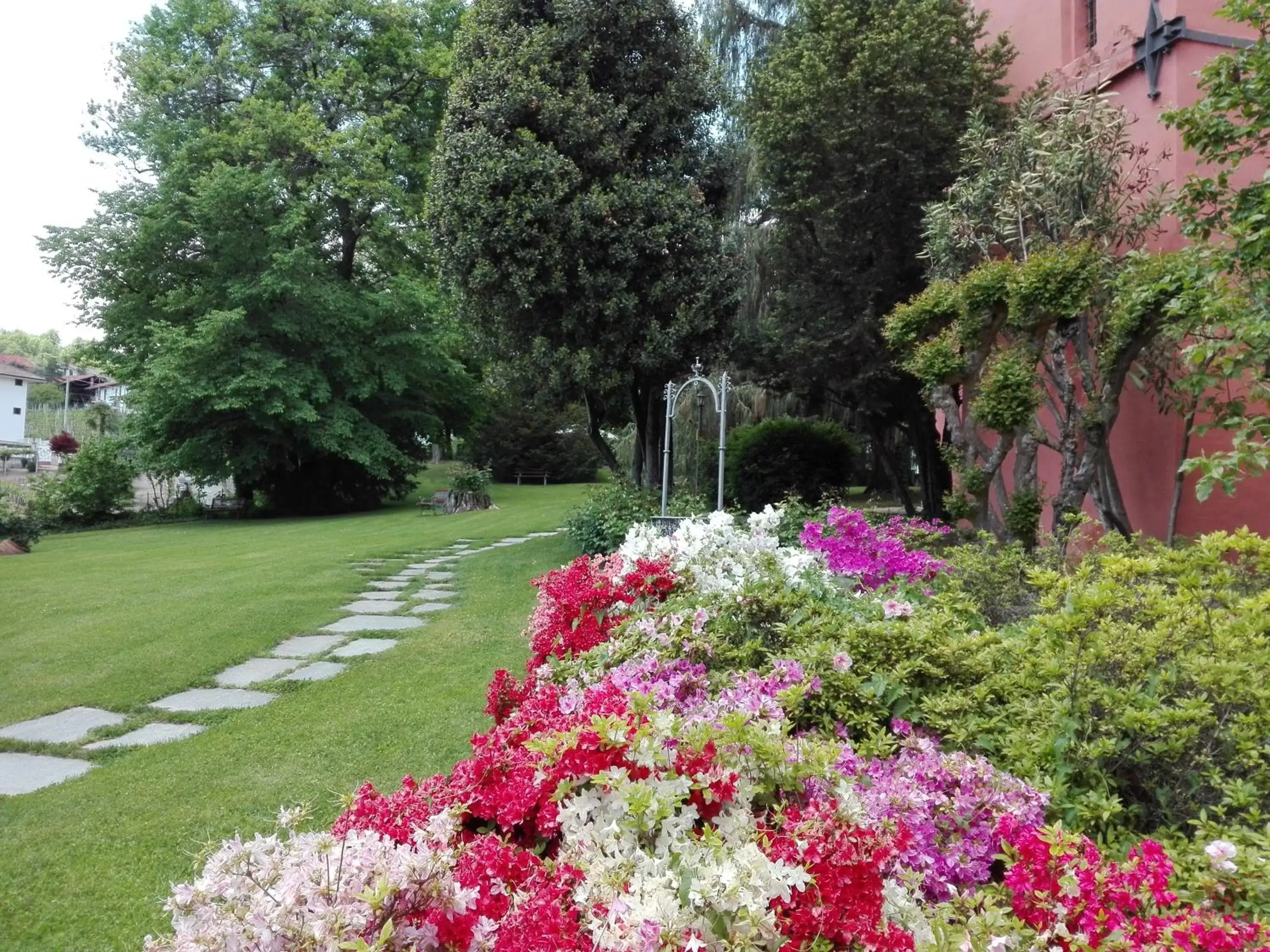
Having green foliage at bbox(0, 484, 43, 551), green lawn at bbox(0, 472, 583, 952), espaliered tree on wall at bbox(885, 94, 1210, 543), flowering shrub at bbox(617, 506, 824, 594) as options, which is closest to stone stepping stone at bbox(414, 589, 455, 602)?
green lawn at bbox(0, 472, 583, 952)

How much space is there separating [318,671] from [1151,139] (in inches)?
298

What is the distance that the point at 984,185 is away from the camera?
697cm

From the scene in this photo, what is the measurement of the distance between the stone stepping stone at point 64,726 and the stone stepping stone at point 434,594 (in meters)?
2.94

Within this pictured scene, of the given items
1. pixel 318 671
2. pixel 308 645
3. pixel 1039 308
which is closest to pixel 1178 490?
pixel 1039 308

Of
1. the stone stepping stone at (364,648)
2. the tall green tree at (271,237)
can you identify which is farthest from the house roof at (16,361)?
the stone stepping stone at (364,648)

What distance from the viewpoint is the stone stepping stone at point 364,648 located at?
5.07m

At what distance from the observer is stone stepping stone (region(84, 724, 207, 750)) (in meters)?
3.53

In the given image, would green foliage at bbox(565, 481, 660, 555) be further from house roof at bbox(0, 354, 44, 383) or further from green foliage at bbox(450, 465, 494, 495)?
house roof at bbox(0, 354, 44, 383)

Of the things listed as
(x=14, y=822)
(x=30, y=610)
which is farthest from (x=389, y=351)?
(x=14, y=822)

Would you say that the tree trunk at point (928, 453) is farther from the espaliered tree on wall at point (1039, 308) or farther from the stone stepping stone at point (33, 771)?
the stone stepping stone at point (33, 771)

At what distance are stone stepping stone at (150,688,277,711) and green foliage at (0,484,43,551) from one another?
9.52 metres

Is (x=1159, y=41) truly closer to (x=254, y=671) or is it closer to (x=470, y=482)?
(x=254, y=671)

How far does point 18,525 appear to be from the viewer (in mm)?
11664

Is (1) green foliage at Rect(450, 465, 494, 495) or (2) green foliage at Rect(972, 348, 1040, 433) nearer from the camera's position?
(2) green foliage at Rect(972, 348, 1040, 433)
